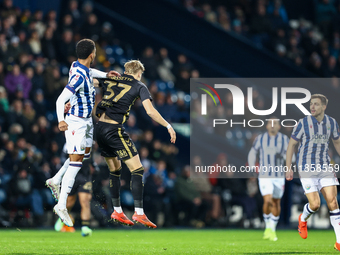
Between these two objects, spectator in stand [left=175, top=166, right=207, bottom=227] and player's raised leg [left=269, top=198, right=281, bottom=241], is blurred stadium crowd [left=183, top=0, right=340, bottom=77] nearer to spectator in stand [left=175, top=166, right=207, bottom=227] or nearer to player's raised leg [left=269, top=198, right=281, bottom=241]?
spectator in stand [left=175, top=166, right=207, bottom=227]

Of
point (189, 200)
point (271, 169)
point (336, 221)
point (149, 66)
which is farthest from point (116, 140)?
Result: point (149, 66)

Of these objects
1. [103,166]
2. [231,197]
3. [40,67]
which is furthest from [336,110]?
[40,67]

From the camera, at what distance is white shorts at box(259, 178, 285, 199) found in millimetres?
12531

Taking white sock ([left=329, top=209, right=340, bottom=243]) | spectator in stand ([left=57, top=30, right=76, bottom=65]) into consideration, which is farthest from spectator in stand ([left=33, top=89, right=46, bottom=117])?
white sock ([left=329, top=209, right=340, bottom=243])

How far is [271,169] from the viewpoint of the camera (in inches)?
495

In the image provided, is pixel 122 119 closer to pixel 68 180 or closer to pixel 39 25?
pixel 68 180

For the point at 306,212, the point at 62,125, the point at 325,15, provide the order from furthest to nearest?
the point at 325,15 → the point at 306,212 → the point at 62,125

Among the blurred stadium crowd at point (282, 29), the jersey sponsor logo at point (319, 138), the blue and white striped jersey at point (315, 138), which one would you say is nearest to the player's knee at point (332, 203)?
the blue and white striped jersey at point (315, 138)

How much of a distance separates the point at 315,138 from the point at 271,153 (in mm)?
3432

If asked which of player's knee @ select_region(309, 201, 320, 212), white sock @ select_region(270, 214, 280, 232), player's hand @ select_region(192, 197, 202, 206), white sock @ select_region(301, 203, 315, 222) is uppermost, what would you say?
player's knee @ select_region(309, 201, 320, 212)

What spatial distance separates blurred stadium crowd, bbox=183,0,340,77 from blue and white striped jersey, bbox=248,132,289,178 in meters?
8.06

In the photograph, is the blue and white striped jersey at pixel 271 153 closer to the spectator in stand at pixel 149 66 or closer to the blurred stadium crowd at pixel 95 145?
the blurred stadium crowd at pixel 95 145

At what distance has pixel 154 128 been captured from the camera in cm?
1705

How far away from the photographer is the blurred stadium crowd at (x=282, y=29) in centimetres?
2100
